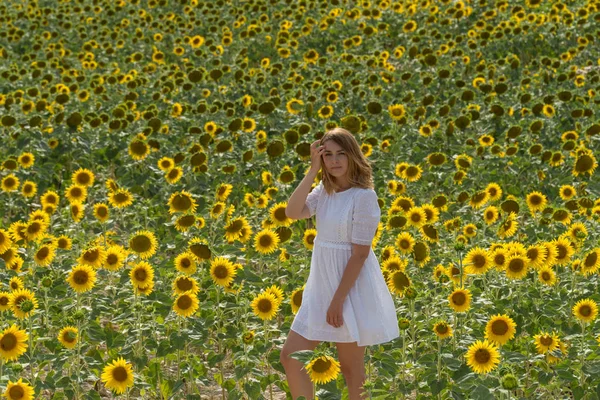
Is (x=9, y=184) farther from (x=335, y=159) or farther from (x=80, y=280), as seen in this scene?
(x=335, y=159)

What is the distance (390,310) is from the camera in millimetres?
4383

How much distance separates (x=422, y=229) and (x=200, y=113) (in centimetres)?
462

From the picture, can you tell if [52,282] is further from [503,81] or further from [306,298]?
[503,81]

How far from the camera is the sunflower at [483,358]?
14.3 feet

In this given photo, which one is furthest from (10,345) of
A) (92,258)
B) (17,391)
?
(92,258)

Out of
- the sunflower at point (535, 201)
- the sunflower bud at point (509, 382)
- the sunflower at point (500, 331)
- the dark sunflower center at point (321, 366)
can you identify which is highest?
the sunflower at point (535, 201)

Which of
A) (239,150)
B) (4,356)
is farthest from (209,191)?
(4,356)

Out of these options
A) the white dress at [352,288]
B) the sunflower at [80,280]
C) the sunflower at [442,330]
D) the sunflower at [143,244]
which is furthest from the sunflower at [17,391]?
the sunflower at [442,330]

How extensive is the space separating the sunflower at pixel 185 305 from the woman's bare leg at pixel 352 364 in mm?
1028

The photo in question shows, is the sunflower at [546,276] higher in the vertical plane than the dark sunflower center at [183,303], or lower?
lower

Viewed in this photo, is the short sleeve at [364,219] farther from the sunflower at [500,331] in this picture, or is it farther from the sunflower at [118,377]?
the sunflower at [118,377]

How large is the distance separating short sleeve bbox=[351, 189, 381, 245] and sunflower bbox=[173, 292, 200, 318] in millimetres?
1180

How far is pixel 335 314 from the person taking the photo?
13.9ft

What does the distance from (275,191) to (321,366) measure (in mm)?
3401
